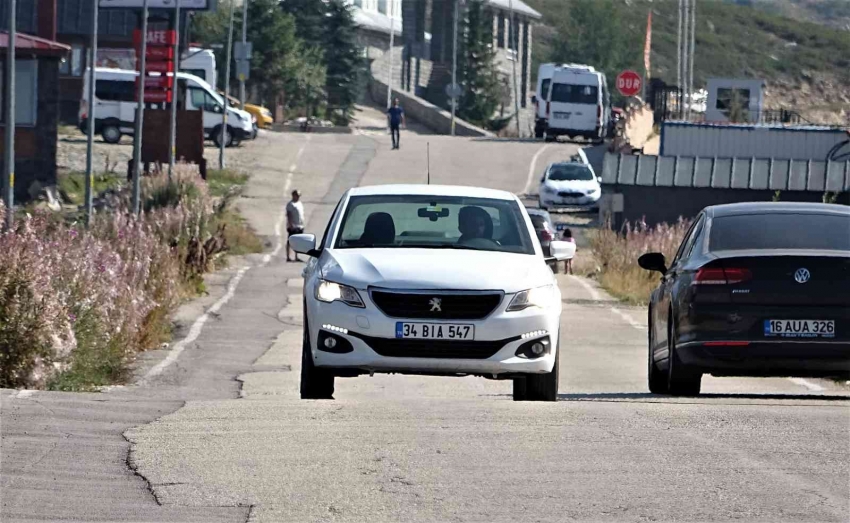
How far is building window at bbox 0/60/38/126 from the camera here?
4747 cm

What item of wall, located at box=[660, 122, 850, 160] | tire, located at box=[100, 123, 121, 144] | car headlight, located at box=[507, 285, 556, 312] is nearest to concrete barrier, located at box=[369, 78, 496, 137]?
wall, located at box=[660, 122, 850, 160]

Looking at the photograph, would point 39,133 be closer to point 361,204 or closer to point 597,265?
point 597,265

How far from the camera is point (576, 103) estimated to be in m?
69.6

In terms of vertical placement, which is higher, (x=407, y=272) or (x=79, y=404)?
(x=407, y=272)

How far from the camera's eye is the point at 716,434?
9797 mm

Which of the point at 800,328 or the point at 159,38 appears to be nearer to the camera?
the point at 800,328

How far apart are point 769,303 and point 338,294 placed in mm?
3181

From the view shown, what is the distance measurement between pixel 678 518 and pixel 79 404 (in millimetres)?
4609

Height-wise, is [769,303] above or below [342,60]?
below

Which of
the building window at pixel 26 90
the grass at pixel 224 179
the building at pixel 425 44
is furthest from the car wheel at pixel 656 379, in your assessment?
the building at pixel 425 44

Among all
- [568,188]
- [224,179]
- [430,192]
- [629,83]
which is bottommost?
[224,179]

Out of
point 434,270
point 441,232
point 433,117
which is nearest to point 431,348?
point 434,270

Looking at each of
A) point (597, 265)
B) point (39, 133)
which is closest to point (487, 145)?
point (39, 133)

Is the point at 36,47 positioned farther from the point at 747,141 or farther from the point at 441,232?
the point at 441,232
